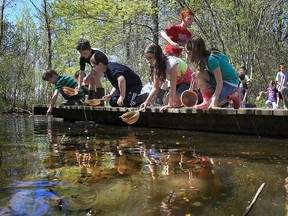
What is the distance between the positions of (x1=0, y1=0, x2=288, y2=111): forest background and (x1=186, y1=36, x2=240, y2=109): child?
8.23 metres

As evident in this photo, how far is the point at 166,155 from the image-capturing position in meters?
3.11

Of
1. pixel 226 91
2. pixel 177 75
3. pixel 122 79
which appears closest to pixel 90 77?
pixel 122 79

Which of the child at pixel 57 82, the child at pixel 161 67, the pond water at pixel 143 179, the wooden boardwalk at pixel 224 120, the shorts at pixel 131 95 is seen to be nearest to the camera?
the pond water at pixel 143 179

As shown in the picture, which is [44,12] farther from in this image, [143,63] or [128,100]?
[128,100]

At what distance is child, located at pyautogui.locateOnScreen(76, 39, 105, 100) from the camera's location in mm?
7074

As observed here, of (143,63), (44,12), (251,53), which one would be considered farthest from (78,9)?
(251,53)

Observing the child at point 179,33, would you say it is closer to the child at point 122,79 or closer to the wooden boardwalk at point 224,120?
the child at point 122,79

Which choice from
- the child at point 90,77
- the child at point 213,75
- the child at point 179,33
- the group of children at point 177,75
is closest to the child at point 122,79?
the group of children at point 177,75

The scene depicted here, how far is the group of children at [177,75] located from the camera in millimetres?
4781

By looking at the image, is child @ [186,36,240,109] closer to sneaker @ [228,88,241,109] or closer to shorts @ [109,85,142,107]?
sneaker @ [228,88,241,109]

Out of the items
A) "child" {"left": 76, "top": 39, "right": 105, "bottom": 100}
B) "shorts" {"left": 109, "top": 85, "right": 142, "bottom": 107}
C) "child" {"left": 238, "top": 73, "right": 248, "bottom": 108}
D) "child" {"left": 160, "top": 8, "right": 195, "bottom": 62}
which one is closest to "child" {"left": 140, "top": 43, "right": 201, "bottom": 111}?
"child" {"left": 160, "top": 8, "right": 195, "bottom": 62}

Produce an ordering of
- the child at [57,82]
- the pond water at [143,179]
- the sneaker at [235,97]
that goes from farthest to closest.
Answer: the child at [57,82], the sneaker at [235,97], the pond water at [143,179]

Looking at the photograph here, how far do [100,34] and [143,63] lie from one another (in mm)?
3515

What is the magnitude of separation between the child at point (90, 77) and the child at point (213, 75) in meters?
2.88
